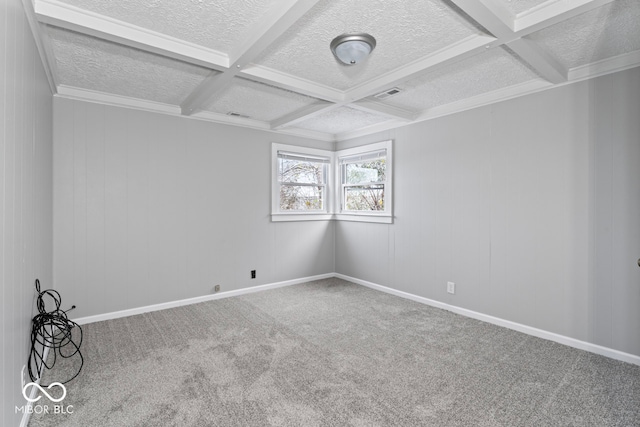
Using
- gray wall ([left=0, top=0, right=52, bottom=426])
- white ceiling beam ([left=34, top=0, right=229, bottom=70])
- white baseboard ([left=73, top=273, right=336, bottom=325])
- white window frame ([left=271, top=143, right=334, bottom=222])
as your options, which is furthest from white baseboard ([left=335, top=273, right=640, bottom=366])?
gray wall ([left=0, top=0, right=52, bottom=426])

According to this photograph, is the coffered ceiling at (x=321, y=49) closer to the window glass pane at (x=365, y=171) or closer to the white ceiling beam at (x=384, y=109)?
the white ceiling beam at (x=384, y=109)

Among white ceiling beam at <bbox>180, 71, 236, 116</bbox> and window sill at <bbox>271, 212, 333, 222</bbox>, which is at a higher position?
white ceiling beam at <bbox>180, 71, 236, 116</bbox>

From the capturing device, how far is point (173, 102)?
3.65 m

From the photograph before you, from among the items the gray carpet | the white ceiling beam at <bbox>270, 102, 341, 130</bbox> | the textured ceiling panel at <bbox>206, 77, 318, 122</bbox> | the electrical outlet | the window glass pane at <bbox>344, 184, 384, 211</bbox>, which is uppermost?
the textured ceiling panel at <bbox>206, 77, 318, 122</bbox>

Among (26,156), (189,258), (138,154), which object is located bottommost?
(189,258)

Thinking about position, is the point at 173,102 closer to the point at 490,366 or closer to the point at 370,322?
the point at 370,322

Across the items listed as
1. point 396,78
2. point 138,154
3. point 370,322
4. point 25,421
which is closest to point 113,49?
point 138,154

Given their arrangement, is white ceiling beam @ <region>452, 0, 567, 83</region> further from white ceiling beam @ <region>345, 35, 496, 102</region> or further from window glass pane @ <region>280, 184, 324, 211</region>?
window glass pane @ <region>280, 184, 324, 211</region>

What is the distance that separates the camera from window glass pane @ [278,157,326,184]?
15.8ft

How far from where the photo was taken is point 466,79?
2953 millimetres

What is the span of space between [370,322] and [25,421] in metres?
2.64

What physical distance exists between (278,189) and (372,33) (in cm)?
→ 282

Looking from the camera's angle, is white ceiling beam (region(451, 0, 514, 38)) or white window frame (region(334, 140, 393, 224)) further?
white window frame (region(334, 140, 393, 224))

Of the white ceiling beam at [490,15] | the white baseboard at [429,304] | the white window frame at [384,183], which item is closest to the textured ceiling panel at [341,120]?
the white window frame at [384,183]
